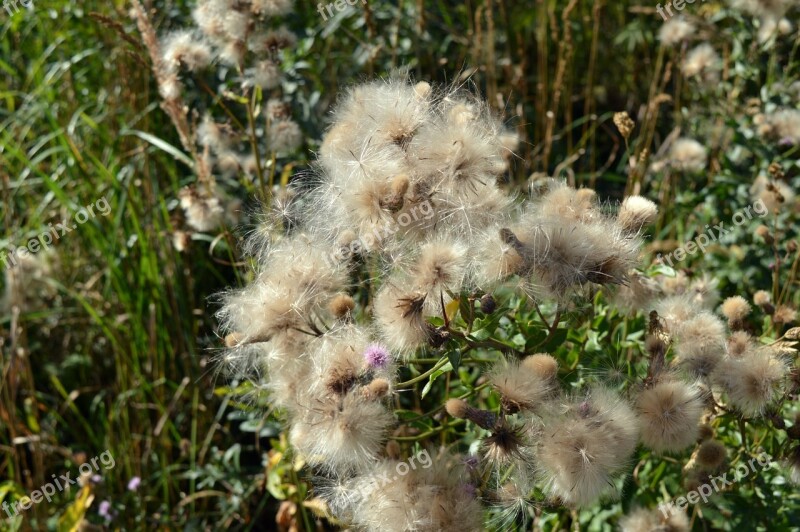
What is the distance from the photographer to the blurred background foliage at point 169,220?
2.69 m

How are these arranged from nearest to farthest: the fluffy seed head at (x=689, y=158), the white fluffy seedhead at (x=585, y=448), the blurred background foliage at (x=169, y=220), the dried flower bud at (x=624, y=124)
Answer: the white fluffy seedhead at (x=585, y=448) < the dried flower bud at (x=624, y=124) < the blurred background foliage at (x=169, y=220) < the fluffy seed head at (x=689, y=158)

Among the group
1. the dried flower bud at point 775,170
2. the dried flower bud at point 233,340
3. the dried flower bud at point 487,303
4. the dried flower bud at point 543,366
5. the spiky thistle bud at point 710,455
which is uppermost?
the dried flower bud at point 233,340

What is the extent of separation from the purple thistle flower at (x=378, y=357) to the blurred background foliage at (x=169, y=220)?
2.53ft

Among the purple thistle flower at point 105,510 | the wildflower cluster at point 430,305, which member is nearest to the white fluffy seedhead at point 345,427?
the wildflower cluster at point 430,305

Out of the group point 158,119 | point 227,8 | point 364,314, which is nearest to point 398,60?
point 158,119

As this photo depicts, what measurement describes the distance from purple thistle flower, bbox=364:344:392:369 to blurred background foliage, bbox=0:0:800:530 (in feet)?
2.53

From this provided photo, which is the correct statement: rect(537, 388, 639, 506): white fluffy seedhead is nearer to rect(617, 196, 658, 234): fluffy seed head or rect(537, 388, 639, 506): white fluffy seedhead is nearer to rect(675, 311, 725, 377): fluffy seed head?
rect(675, 311, 725, 377): fluffy seed head

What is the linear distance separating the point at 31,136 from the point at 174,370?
1.77 metres

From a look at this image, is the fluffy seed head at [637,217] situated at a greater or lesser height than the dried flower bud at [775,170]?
greater

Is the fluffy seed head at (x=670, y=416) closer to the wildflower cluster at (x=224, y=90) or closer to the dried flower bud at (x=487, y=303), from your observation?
the dried flower bud at (x=487, y=303)

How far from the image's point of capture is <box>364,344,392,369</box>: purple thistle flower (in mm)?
1462

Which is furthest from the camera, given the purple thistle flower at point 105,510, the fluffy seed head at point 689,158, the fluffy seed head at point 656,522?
the fluffy seed head at point 689,158

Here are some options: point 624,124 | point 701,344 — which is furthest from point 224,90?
point 701,344

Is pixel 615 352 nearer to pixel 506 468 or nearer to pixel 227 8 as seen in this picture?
pixel 506 468
